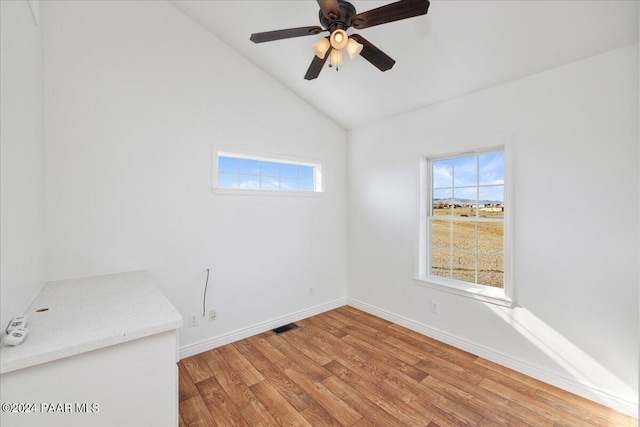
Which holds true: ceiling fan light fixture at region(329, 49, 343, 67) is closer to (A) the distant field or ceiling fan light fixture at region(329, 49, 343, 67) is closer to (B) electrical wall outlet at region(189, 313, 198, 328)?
(A) the distant field

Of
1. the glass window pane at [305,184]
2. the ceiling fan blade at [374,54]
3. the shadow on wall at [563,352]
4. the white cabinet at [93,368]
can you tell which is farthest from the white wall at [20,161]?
the shadow on wall at [563,352]

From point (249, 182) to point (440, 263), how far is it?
2.39m

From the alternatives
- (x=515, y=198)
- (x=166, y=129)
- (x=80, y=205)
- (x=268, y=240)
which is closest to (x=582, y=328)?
(x=515, y=198)

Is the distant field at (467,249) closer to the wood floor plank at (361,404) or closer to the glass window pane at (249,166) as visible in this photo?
the wood floor plank at (361,404)

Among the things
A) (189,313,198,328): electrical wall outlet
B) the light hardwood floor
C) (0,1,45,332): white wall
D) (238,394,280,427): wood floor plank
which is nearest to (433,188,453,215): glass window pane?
the light hardwood floor

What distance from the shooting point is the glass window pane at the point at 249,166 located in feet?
10.1

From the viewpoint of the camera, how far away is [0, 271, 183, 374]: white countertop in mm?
1025

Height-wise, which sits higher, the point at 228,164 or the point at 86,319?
the point at 228,164

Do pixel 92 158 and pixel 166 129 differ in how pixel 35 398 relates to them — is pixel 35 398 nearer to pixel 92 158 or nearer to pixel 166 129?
pixel 92 158

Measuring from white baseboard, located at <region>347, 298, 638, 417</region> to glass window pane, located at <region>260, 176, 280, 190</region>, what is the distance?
6.93ft

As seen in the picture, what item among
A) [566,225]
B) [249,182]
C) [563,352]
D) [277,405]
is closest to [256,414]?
[277,405]

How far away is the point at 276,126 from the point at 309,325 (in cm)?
245

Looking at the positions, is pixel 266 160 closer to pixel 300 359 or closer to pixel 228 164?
pixel 228 164

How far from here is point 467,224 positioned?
2.87 m
